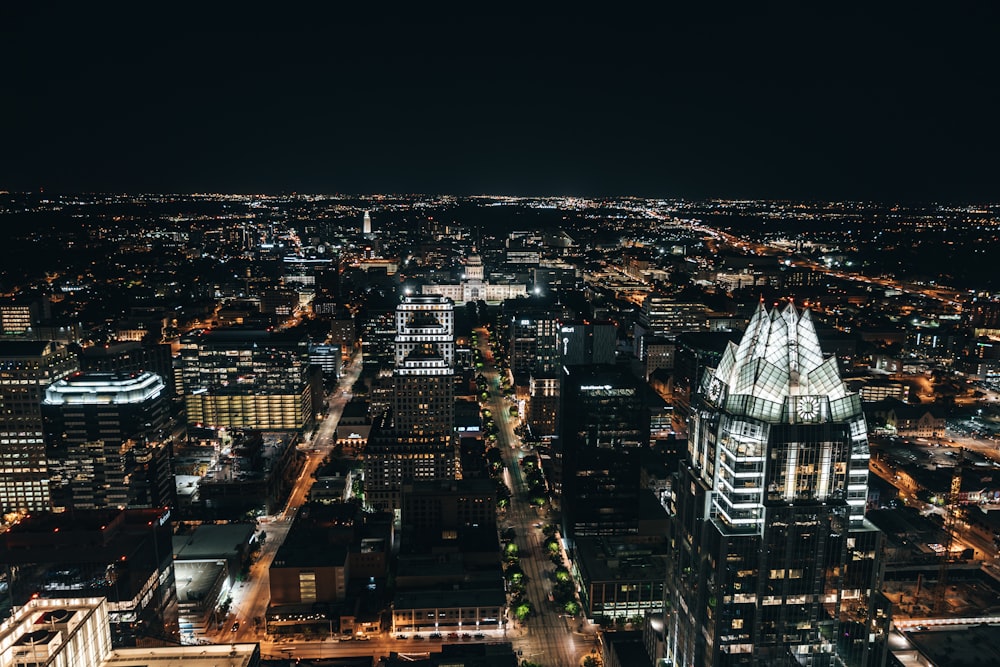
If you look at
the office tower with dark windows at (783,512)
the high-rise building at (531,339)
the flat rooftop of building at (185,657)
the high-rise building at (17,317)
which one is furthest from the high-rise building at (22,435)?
the office tower with dark windows at (783,512)

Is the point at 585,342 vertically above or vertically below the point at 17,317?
above

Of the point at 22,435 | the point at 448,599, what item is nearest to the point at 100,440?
the point at 22,435

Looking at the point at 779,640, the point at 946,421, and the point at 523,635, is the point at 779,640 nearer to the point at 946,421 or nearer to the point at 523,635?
the point at 523,635

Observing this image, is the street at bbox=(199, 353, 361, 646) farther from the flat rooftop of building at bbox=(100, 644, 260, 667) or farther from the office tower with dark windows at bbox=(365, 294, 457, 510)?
the flat rooftop of building at bbox=(100, 644, 260, 667)

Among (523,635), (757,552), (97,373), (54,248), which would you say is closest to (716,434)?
(757,552)

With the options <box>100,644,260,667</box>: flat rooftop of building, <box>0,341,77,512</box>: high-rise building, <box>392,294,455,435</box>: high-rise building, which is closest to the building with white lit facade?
<box>392,294,455,435</box>: high-rise building

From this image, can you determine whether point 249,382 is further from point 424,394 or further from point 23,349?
point 424,394

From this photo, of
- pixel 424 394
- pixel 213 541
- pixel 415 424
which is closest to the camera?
pixel 213 541
